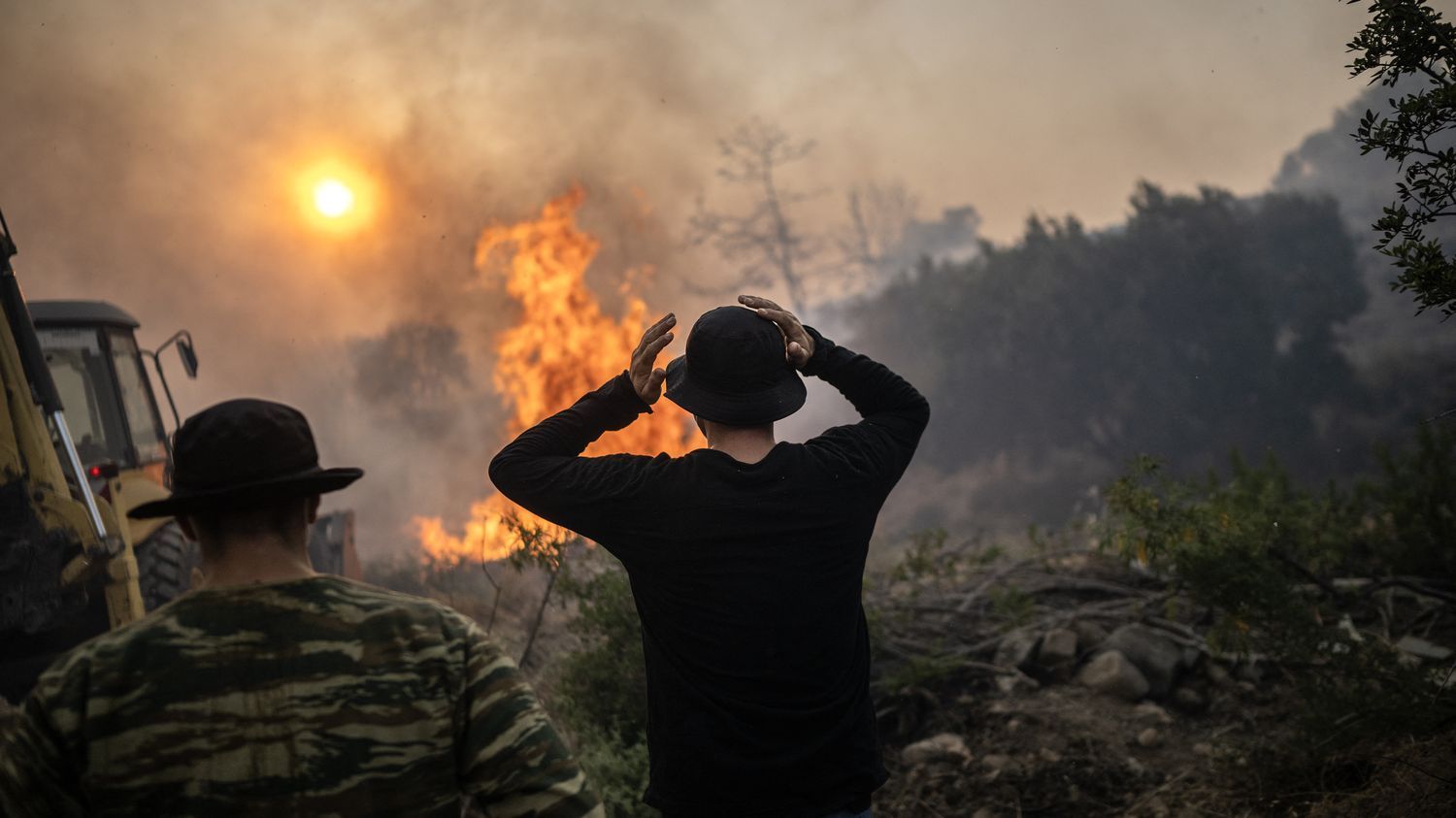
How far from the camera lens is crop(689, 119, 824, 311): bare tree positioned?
32.0 m

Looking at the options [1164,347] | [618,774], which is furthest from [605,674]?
[1164,347]

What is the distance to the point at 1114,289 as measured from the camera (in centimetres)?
2375

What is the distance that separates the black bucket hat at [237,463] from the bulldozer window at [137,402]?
24.2 ft

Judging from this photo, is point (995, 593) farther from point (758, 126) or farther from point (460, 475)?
point (758, 126)

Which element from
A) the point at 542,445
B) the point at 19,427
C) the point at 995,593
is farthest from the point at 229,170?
the point at 542,445

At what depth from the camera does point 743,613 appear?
2.23 m

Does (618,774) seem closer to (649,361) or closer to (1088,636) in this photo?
(649,361)

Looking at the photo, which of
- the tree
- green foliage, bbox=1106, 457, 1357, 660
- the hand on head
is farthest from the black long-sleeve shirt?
green foliage, bbox=1106, 457, 1357, 660

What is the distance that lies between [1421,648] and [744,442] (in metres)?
5.29

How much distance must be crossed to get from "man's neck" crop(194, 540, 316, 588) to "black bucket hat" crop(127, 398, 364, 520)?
9cm

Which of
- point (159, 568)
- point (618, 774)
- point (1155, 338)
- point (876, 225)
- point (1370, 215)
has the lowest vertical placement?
point (618, 774)

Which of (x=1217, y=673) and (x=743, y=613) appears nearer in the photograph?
(x=743, y=613)

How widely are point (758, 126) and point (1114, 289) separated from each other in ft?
44.4

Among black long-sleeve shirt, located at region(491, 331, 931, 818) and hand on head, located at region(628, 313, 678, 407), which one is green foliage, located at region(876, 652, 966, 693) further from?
hand on head, located at region(628, 313, 678, 407)
